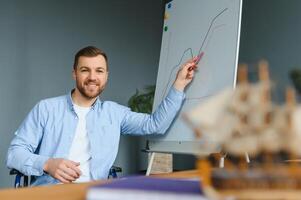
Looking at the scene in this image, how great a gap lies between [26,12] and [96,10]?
531mm

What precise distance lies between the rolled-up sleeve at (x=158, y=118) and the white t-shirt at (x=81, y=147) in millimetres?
192

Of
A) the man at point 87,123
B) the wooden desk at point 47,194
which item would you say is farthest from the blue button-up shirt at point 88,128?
the wooden desk at point 47,194

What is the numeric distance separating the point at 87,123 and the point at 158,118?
12.3 inches

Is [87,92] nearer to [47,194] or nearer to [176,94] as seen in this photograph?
[176,94]

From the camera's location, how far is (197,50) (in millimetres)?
1666

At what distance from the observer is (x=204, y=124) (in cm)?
38

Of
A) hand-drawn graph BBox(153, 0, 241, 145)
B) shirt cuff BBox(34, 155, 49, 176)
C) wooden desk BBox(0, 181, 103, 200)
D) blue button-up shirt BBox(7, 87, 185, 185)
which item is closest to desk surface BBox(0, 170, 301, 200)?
wooden desk BBox(0, 181, 103, 200)

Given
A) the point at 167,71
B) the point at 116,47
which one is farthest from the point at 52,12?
the point at 167,71

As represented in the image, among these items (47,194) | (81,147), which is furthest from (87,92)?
(47,194)

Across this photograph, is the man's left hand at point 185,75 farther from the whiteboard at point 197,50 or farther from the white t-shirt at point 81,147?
the white t-shirt at point 81,147

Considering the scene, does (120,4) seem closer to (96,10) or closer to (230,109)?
(96,10)

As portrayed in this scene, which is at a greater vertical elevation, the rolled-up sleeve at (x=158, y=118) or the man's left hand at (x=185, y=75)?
the man's left hand at (x=185, y=75)

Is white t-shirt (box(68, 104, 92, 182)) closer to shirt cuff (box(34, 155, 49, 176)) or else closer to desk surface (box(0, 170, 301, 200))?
shirt cuff (box(34, 155, 49, 176))

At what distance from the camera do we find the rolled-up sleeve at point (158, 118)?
1.61 m
